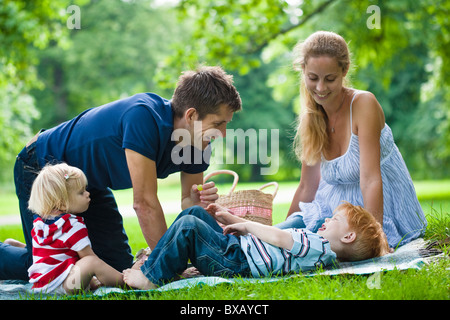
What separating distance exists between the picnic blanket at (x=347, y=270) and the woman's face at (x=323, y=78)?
118 cm

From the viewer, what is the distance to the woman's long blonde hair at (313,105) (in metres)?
3.43

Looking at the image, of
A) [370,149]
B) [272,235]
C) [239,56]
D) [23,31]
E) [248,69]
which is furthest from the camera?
[248,69]

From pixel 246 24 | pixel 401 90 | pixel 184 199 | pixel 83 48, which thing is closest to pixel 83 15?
pixel 83 48

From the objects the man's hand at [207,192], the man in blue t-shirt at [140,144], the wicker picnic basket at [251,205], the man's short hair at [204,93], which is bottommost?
the wicker picnic basket at [251,205]

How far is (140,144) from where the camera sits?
2.79 meters

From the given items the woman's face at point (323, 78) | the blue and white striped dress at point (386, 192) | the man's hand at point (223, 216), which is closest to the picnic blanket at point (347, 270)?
the blue and white striped dress at point (386, 192)

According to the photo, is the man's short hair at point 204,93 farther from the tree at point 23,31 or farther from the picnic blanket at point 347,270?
the tree at point 23,31

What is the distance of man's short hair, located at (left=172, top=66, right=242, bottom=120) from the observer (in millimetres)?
2975

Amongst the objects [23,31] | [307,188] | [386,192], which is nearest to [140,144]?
[307,188]

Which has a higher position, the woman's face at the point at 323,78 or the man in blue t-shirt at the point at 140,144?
the woman's face at the point at 323,78

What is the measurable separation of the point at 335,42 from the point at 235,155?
1938cm

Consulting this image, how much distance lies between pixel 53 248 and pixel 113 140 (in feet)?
2.35

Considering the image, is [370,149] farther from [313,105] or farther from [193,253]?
[193,253]
